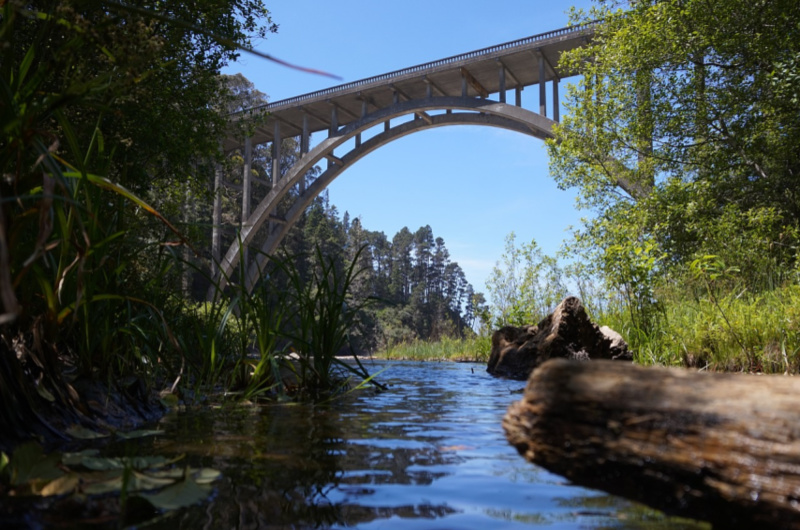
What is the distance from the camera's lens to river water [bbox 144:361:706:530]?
109 cm

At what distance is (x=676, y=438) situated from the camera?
99 cm

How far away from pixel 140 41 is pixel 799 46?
27.0 feet

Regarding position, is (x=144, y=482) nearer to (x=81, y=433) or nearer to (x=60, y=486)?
(x=60, y=486)

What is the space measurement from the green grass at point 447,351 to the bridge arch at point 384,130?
4854mm

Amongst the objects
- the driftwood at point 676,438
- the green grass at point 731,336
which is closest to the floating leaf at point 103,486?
the driftwood at point 676,438

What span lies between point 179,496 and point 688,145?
9787 millimetres

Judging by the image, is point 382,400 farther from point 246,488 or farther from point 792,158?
point 792,158

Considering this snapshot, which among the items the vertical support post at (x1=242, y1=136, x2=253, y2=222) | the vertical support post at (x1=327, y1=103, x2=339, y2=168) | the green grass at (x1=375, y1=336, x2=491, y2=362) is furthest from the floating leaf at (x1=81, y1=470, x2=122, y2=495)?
the vertical support post at (x1=242, y1=136, x2=253, y2=222)

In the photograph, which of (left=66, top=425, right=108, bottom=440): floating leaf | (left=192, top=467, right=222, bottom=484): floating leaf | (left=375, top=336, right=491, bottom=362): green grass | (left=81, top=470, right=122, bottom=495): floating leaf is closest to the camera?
(left=81, top=470, right=122, bottom=495): floating leaf

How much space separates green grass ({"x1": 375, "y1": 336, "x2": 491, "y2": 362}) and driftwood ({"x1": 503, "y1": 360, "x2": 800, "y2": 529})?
10384mm

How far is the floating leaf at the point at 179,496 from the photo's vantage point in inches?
39.4

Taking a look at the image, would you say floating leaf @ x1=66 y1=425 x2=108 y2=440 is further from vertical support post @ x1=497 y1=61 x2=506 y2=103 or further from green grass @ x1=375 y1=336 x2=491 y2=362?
vertical support post @ x1=497 y1=61 x2=506 y2=103

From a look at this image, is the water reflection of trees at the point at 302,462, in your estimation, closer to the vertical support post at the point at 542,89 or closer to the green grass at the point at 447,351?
the green grass at the point at 447,351

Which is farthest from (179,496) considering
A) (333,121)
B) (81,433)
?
(333,121)
